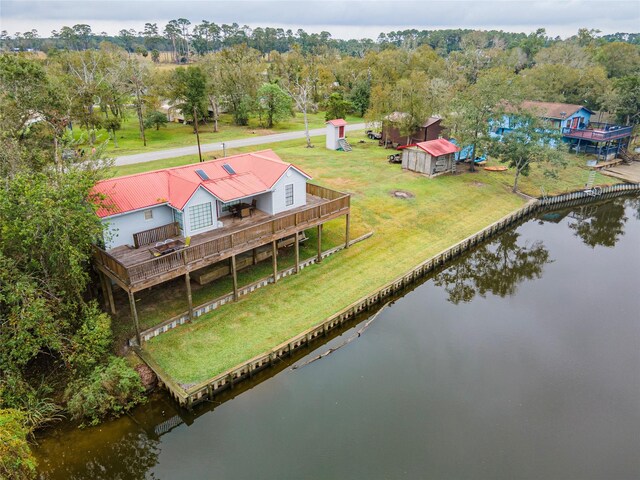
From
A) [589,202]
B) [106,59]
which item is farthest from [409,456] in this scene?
[106,59]

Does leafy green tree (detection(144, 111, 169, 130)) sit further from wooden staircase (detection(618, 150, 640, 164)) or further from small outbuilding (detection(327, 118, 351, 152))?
wooden staircase (detection(618, 150, 640, 164))

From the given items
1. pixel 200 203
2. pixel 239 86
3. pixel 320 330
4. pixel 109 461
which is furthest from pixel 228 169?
pixel 239 86

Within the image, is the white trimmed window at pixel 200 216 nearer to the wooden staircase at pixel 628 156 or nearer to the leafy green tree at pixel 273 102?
the leafy green tree at pixel 273 102

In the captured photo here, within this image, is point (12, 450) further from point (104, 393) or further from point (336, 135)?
point (336, 135)

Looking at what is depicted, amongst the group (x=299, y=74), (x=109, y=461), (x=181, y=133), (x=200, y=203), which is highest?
(x=299, y=74)

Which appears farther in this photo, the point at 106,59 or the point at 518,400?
the point at 106,59

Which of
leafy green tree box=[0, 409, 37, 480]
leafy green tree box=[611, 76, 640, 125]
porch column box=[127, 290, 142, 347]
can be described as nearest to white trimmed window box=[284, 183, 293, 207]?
porch column box=[127, 290, 142, 347]

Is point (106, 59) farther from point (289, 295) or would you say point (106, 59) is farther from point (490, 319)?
point (490, 319)
